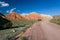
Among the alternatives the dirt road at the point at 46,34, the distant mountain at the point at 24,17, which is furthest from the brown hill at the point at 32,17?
the dirt road at the point at 46,34

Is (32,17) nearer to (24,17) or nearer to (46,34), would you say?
(24,17)

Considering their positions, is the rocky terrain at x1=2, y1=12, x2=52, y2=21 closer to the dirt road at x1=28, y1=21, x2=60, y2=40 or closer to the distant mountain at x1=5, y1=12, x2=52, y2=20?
the distant mountain at x1=5, y1=12, x2=52, y2=20

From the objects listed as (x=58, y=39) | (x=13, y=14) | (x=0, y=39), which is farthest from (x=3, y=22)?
(x=13, y=14)

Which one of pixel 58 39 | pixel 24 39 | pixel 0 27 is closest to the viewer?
pixel 58 39

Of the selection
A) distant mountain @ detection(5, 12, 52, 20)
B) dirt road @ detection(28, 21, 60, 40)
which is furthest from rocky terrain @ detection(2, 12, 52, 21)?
dirt road @ detection(28, 21, 60, 40)

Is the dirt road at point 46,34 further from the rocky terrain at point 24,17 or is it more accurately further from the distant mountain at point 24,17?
the distant mountain at point 24,17

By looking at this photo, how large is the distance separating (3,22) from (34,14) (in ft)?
390

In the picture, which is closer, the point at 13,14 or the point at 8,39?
the point at 8,39

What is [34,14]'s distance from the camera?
15588 cm

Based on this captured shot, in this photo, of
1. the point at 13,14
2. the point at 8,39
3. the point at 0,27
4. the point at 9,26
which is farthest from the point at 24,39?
the point at 13,14

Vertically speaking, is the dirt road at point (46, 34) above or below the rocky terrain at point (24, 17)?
below

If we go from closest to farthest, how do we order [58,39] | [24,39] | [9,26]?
[58,39] < [24,39] < [9,26]

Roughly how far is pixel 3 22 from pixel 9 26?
148cm

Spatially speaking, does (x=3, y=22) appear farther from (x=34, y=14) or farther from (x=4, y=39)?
(x=34, y=14)
